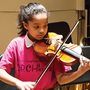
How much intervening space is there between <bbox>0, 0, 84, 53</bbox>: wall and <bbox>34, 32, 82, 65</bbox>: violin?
114cm

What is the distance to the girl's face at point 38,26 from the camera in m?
1.14

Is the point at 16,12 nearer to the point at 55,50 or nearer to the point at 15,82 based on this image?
the point at 55,50

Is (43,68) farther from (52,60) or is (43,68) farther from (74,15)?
(74,15)

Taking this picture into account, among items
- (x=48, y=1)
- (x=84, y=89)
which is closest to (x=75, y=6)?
(x=48, y=1)

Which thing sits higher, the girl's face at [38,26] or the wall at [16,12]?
the girl's face at [38,26]

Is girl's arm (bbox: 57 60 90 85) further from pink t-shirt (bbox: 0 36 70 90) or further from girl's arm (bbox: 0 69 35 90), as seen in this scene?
girl's arm (bbox: 0 69 35 90)

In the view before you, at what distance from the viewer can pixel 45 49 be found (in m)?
1.20

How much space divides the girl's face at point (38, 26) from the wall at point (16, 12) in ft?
3.81

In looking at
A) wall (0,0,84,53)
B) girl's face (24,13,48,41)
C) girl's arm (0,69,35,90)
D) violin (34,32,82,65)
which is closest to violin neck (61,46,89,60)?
violin (34,32,82,65)

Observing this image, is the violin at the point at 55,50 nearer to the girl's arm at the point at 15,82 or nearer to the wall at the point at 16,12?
the girl's arm at the point at 15,82

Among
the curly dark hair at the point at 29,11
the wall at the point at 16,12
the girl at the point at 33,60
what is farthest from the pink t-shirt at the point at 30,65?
the wall at the point at 16,12

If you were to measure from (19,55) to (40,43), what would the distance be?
11cm

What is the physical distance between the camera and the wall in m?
2.33

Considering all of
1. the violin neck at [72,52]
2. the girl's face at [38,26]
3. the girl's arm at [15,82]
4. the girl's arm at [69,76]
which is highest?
the girl's face at [38,26]
